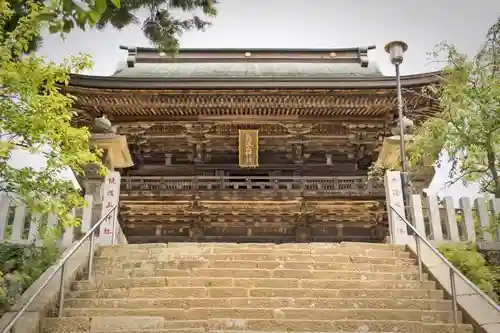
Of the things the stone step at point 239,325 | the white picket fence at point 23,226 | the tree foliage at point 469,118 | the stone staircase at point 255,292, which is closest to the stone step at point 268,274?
the stone staircase at point 255,292

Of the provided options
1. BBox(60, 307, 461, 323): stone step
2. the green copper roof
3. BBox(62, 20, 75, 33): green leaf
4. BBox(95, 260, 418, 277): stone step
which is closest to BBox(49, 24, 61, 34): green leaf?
BBox(62, 20, 75, 33): green leaf

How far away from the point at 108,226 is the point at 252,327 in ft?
15.1

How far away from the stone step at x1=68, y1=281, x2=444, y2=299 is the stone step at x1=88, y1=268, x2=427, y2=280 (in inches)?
21.5

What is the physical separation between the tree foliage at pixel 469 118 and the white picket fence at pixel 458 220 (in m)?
0.92

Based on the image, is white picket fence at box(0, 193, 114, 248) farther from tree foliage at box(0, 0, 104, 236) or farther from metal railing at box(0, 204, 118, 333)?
tree foliage at box(0, 0, 104, 236)

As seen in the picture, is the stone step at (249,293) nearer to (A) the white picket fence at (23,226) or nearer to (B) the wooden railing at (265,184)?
(A) the white picket fence at (23,226)

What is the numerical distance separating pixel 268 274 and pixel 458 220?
4.73 metres

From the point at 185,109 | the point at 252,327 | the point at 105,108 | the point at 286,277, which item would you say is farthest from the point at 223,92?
the point at 252,327

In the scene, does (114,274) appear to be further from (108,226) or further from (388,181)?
(388,181)

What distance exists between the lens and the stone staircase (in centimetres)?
636

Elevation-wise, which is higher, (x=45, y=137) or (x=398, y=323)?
(x=45, y=137)

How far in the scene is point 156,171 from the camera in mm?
17375

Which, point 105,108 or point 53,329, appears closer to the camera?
point 53,329

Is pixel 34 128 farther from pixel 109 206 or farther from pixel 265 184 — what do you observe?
pixel 265 184
